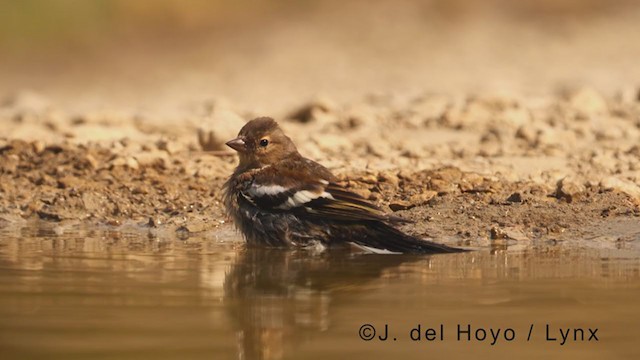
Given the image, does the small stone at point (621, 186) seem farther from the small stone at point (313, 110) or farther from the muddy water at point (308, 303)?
the small stone at point (313, 110)

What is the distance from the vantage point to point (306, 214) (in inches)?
359

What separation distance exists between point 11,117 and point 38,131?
1624mm

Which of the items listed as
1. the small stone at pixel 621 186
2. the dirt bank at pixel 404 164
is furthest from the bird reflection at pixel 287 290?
the small stone at pixel 621 186

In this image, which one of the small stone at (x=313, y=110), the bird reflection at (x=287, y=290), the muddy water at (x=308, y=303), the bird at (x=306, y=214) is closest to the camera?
the muddy water at (x=308, y=303)

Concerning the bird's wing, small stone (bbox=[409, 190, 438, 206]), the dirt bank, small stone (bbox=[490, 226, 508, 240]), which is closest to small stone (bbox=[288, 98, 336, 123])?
the dirt bank

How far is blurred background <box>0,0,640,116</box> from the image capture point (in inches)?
671

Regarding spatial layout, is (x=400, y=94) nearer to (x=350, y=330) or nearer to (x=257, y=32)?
(x=257, y=32)

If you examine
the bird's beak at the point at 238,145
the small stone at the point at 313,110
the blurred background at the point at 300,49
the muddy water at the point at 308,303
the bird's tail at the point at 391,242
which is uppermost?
the blurred background at the point at 300,49

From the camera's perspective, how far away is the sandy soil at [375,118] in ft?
34.0

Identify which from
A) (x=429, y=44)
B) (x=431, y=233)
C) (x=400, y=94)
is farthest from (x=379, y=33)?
(x=431, y=233)

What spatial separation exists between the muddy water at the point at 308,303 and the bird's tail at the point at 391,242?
0.45ft

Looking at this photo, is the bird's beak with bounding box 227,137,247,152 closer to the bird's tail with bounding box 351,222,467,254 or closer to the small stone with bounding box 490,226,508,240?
the bird's tail with bounding box 351,222,467,254

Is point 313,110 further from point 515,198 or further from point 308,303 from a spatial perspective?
point 308,303

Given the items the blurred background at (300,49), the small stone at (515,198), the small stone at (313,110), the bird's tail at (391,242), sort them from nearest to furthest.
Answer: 1. the bird's tail at (391,242)
2. the small stone at (515,198)
3. the small stone at (313,110)
4. the blurred background at (300,49)
